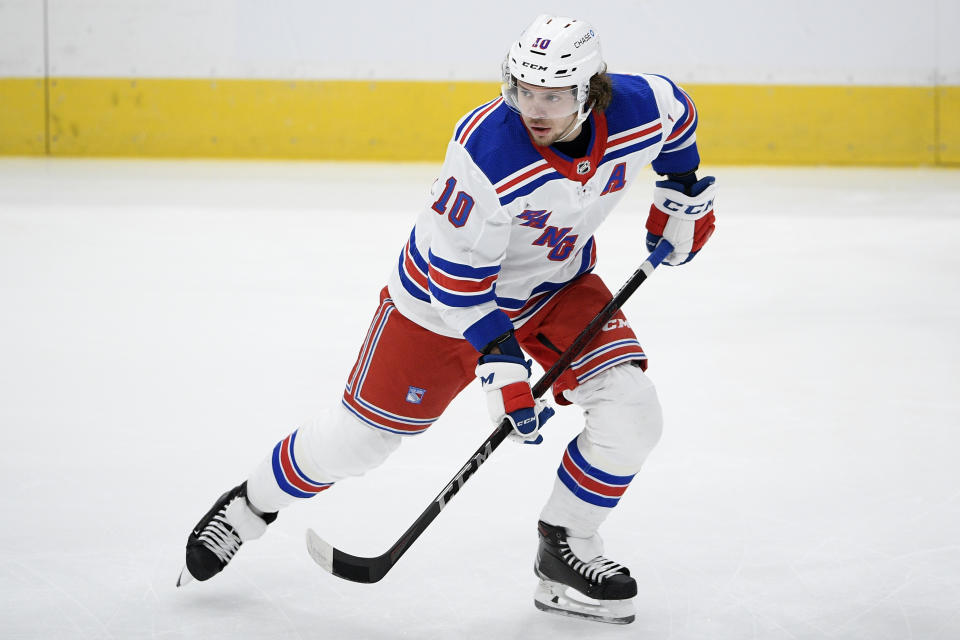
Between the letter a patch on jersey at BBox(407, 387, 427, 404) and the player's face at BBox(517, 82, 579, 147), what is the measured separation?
500mm

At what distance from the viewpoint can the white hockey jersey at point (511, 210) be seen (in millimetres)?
1913

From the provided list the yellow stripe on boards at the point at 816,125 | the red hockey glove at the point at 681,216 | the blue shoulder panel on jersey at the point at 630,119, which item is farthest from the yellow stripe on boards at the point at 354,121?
the blue shoulder panel on jersey at the point at 630,119

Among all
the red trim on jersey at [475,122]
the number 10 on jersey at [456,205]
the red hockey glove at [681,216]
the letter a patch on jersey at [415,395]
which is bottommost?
the letter a patch on jersey at [415,395]

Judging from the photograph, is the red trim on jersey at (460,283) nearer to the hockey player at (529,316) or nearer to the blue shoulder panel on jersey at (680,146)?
the hockey player at (529,316)

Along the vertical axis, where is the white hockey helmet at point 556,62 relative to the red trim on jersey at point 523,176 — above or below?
above

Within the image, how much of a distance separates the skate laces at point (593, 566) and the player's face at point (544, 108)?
75 centimetres

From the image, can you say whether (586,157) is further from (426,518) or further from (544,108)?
(426,518)

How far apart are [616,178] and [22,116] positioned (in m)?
8.13

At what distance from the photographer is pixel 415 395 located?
6.88ft

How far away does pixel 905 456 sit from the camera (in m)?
2.81

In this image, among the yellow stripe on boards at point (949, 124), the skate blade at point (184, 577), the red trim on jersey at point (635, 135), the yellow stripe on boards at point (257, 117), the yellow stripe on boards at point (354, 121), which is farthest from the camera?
the yellow stripe on boards at point (257, 117)

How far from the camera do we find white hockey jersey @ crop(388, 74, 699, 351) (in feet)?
6.28

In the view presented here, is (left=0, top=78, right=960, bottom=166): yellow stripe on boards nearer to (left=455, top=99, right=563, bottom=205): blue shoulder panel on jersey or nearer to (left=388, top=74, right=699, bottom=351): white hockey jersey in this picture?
(left=388, top=74, right=699, bottom=351): white hockey jersey

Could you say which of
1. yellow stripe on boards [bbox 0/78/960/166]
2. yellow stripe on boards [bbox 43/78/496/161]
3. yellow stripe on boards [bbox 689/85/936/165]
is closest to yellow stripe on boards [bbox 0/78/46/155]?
yellow stripe on boards [bbox 0/78/960/166]
